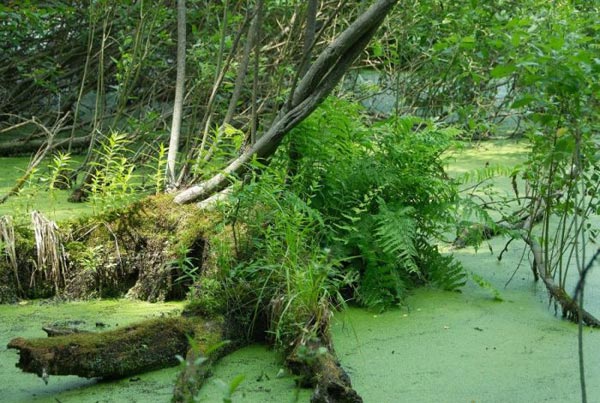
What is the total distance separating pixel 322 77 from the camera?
443 cm

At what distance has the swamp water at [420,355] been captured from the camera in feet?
10.8

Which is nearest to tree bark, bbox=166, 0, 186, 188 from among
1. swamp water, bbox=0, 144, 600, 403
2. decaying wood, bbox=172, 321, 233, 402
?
swamp water, bbox=0, 144, 600, 403

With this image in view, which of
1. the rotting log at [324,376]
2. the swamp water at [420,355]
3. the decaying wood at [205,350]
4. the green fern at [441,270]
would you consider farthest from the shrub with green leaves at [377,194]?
the rotting log at [324,376]

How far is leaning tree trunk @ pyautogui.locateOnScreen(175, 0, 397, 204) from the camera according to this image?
4270mm

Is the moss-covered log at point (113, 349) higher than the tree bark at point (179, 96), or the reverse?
the tree bark at point (179, 96)

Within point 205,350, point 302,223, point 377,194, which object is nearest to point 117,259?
point 302,223

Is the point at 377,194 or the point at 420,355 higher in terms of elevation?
the point at 377,194

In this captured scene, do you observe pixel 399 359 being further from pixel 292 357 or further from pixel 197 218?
pixel 197 218

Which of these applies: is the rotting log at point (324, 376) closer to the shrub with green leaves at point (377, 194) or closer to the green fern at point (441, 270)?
the shrub with green leaves at point (377, 194)

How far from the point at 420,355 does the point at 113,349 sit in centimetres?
118

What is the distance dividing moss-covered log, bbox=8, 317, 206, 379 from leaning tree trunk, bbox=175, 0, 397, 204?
3.12ft

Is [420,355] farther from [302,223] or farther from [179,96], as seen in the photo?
[179,96]

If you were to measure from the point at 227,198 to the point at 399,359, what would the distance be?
47.9 inches

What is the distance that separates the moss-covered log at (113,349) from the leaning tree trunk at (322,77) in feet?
3.12
